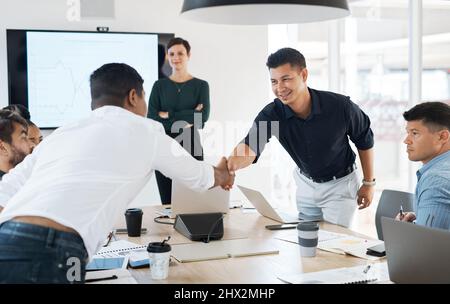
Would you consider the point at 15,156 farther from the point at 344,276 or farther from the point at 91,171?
the point at 344,276

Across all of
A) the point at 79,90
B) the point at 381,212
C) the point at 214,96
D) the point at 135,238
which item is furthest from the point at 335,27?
the point at 135,238

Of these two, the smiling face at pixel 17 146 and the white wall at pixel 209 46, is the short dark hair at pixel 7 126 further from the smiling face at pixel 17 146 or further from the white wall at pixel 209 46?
the white wall at pixel 209 46

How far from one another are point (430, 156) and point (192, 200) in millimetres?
1235

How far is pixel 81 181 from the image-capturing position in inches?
65.4

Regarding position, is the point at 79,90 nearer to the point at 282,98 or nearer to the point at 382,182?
the point at 282,98

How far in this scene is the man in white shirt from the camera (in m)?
1.58

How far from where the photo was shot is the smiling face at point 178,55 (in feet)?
15.6

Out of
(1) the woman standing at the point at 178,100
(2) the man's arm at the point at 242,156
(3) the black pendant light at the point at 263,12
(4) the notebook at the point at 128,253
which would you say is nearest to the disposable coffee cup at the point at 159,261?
(4) the notebook at the point at 128,253

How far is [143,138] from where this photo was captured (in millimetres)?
1817

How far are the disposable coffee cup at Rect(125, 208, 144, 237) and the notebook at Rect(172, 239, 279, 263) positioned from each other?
0.31 metres

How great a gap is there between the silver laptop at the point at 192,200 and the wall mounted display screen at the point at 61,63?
2.56 m

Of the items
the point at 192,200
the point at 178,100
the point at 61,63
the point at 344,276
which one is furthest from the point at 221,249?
the point at 61,63
